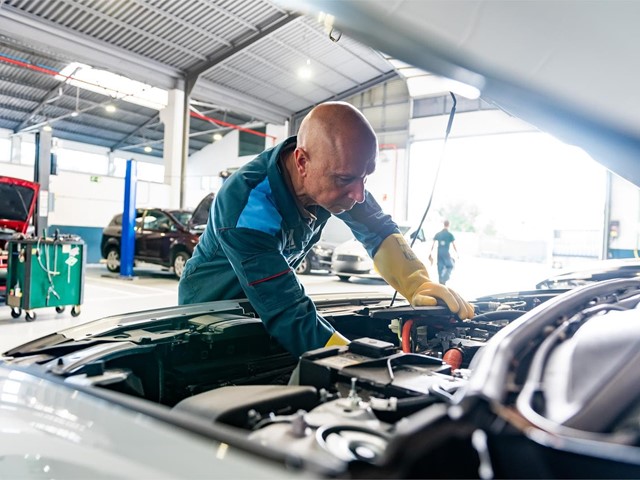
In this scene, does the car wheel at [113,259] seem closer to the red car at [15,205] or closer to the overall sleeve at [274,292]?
the red car at [15,205]

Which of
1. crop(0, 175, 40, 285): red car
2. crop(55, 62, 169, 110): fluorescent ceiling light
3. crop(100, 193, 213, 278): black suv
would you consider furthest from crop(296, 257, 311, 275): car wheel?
crop(55, 62, 169, 110): fluorescent ceiling light

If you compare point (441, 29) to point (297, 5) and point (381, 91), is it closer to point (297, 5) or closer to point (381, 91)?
point (297, 5)

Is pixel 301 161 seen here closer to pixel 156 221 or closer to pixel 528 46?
pixel 528 46

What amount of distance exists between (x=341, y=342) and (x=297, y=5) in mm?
913

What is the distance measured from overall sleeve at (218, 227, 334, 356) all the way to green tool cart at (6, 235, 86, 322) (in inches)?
154

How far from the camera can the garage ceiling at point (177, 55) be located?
8961mm

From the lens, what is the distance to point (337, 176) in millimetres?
1677

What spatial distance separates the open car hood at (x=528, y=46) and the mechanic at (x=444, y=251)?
295 inches

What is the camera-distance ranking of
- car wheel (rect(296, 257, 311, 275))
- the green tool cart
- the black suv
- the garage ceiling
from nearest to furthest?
the green tool cart
the black suv
the garage ceiling
car wheel (rect(296, 257, 311, 275))

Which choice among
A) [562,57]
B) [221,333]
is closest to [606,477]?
[562,57]

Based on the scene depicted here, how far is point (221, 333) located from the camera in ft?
4.96

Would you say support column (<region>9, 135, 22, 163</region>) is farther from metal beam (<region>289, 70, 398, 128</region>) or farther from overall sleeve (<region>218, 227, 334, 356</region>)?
overall sleeve (<region>218, 227, 334, 356</region>)

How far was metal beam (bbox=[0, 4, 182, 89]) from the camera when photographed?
27.8 ft

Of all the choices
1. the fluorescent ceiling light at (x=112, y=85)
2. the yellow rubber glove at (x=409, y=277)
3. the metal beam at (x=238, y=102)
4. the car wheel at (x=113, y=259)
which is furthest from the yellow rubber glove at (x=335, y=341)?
the fluorescent ceiling light at (x=112, y=85)
